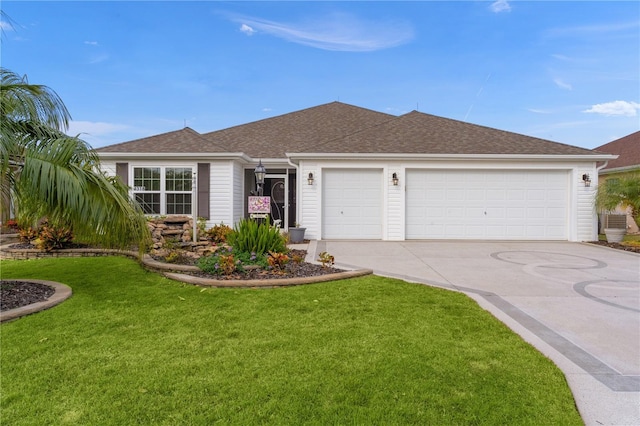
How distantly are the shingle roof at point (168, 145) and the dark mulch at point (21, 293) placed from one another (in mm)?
7380

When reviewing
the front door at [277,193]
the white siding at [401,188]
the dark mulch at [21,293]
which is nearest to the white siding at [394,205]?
the white siding at [401,188]

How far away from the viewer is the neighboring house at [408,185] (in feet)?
37.2

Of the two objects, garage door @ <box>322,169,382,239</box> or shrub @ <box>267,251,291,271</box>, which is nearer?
shrub @ <box>267,251,291,271</box>

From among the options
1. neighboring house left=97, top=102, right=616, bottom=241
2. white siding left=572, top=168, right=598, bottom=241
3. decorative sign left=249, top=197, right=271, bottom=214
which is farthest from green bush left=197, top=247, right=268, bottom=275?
white siding left=572, top=168, right=598, bottom=241

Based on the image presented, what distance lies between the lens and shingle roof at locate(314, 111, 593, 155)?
1136 cm

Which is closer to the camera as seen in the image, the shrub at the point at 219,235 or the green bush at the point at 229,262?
the green bush at the point at 229,262

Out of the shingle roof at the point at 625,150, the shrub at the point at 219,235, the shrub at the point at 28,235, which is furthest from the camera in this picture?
the shingle roof at the point at 625,150

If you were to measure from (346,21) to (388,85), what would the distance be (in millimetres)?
6601

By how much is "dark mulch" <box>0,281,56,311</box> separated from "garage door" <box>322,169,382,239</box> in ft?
25.8

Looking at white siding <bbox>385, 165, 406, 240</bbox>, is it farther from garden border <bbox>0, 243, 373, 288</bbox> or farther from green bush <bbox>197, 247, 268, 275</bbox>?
green bush <bbox>197, 247, 268, 275</bbox>

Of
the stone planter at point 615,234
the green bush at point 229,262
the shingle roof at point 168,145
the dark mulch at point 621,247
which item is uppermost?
the shingle roof at point 168,145

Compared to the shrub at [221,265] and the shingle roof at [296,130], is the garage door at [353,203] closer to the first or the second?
the shingle roof at [296,130]

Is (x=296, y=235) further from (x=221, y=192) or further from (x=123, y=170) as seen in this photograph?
(x=123, y=170)

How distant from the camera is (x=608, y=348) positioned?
A: 133 inches
